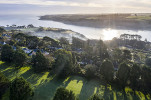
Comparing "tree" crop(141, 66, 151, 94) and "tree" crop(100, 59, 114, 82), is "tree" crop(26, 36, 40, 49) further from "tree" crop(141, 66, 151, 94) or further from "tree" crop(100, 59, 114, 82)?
"tree" crop(141, 66, 151, 94)

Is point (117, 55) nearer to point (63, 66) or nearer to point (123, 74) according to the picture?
point (123, 74)

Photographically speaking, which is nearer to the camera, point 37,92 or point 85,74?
point 37,92

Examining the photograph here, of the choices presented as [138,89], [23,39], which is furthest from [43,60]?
[23,39]

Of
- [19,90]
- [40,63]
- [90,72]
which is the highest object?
[40,63]

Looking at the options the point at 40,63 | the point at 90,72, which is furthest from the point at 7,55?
the point at 90,72

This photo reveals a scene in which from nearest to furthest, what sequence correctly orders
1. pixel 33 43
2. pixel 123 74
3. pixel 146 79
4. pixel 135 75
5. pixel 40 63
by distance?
pixel 146 79
pixel 135 75
pixel 123 74
pixel 40 63
pixel 33 43

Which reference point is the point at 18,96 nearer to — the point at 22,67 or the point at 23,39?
the point at 22,67

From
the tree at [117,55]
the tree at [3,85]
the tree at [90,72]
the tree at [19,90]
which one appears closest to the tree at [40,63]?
the tree at [3,85]
